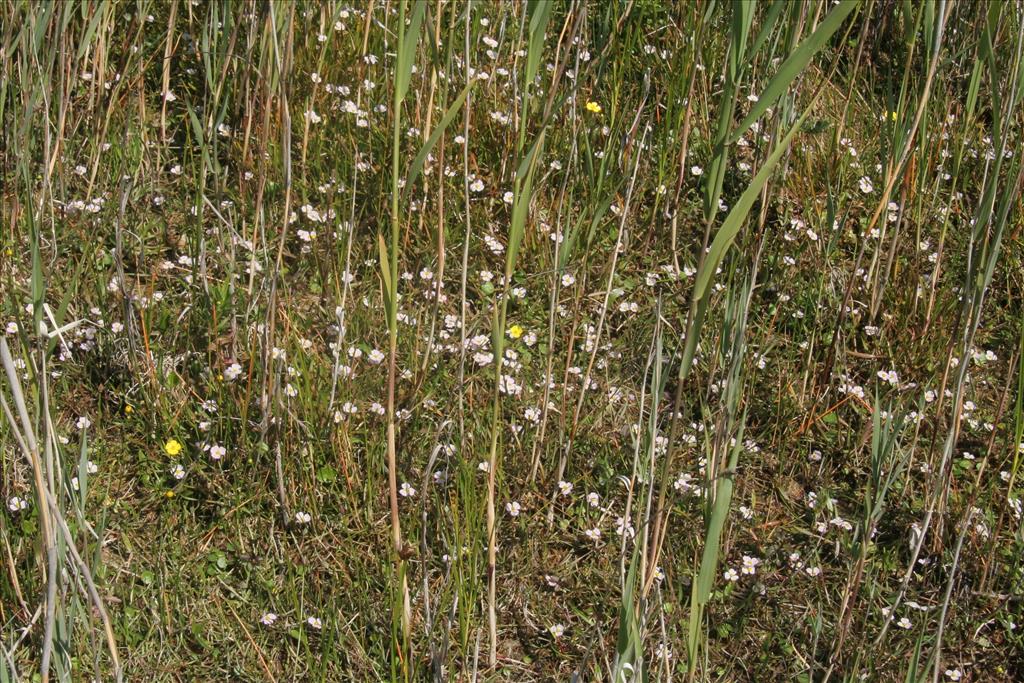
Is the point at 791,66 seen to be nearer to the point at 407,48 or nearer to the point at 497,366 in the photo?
the point at 407,48

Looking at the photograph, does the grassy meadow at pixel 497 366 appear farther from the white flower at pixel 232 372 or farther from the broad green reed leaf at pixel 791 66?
the broad green reed leaf at pixel 791 66

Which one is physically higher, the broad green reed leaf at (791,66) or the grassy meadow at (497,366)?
the broad green reed leaf at (791,66)

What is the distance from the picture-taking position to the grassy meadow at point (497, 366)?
198 centimetres

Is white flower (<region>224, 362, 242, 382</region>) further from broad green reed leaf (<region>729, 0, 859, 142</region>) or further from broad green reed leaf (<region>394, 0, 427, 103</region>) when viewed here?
broad green reed leaf (<region>729, 0, 859, 142</region>)

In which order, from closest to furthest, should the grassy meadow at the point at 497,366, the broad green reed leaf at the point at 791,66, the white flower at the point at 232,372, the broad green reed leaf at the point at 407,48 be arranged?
1. the broad green reed leaf at the point at 791,66
2. the broad green reed leaf at the point at 407,48
3. the grassy meadow at the point at 497,366
4. the white flower at the point at 232,372

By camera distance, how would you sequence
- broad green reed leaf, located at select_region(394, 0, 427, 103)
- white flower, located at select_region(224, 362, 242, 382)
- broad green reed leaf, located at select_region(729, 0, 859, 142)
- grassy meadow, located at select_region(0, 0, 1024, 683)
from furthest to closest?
white flower, located at select_region(224, 362, 242, 382)
grassy meadow, located at select_region(0, 0, 1024, 683)
broad green reed leaf, located at select_region(394, 0, 427, 103)
broad green reed leaf, located at select_region(729, 0, 859, 142)

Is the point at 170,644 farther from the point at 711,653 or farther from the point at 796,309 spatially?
the point at 796,309

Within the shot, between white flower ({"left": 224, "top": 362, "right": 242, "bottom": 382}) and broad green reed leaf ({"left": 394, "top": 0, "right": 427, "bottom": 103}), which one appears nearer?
broad green reed leaf ({"left": 394, "top": 0, "right": 427, "bottom": 103})

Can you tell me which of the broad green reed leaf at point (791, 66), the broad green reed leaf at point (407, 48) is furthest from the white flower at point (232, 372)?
the broad green reed leaf at point (791, 66)

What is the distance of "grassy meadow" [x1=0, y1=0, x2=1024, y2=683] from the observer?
1.98 meters

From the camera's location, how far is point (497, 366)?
5.85 feet

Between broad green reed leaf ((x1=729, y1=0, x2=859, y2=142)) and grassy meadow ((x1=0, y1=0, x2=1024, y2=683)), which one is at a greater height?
broad green reed leaf ((x1=729, y1=0, x2=859, y2=142))

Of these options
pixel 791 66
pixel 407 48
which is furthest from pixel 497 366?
pixel 791 66

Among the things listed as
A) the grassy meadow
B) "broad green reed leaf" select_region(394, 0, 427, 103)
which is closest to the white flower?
the grassy meadow
